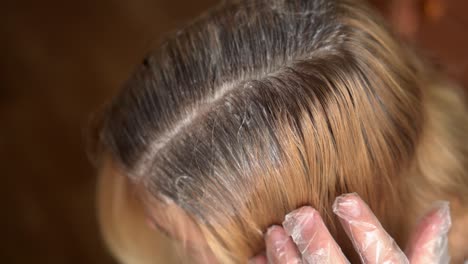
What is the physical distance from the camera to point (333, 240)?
1.95ft

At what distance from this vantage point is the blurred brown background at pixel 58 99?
4.83 feet

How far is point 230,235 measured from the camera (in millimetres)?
634

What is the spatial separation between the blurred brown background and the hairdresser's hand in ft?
2.53

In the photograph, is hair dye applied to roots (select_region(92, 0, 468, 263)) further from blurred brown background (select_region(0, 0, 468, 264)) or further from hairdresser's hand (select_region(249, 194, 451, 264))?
blurred brown background (select_region(0, 0, 468, 264))

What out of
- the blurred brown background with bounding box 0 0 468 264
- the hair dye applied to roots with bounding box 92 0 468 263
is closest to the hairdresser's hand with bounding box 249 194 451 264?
the hair dye applied to roots with bounding box 92 0 468 263

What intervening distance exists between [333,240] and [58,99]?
1261mm

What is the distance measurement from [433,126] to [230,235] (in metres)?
0.29

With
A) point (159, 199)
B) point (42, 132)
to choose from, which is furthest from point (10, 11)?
point (159, 199)

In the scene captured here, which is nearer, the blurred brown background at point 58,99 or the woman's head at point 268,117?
the woman's head at point 268,117

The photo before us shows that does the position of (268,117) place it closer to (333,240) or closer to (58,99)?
(333,240)

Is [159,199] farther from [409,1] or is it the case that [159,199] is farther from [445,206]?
[409,1]

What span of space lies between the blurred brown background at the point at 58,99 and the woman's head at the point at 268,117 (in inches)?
26.9

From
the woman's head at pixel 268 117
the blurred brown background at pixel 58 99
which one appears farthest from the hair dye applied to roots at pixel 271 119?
the blurred brown background at pixel 58 99

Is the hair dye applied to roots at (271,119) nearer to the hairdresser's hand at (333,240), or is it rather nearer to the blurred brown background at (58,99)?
the hairdresser's hand at (333,240)
